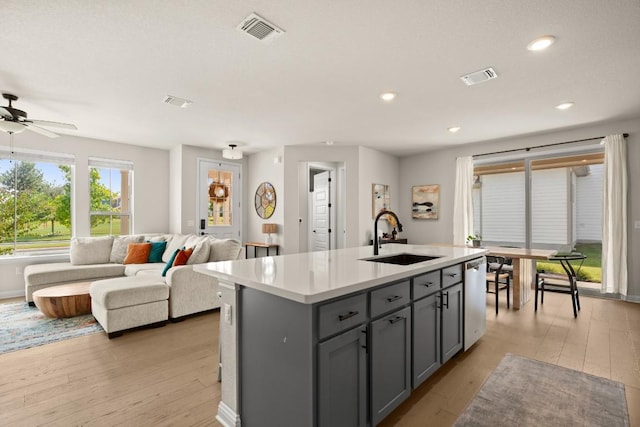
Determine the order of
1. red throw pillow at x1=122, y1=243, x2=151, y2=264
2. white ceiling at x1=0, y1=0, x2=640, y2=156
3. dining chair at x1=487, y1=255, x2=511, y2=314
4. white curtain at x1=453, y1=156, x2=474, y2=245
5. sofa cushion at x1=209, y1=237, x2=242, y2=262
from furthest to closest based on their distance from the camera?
white curtain at x1=453, y1=156, x2=474, y2=245 < red throw pillow at x1=122, y1=243, x2=151, y2=264 < sofa cushion at x1=209, y1=237, x2=242, y2=262 < dining chair at x1=487, y1=255, x2=511, y2=314 < white ceiling at x1=0, y1=0, x2=640, y2=156

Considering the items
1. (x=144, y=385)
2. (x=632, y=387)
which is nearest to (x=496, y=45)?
(x=632, y=387)

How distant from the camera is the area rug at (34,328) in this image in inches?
122

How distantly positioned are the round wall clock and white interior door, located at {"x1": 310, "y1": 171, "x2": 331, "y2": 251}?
3.29ft

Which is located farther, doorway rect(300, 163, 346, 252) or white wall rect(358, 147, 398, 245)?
doorway rect(300, 163, 346, 252)

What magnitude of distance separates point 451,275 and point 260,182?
492 cm

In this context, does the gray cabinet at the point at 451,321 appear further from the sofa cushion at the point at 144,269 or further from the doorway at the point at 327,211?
the doorway at the point at 327,211

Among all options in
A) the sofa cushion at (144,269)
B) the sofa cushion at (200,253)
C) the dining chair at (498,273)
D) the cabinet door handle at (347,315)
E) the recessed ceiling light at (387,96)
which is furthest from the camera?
the sofa cushion at (144,269)

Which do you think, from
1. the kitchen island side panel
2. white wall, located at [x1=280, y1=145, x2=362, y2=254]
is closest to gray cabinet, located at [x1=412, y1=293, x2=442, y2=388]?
the kitchen island side panel

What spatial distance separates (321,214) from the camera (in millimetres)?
6801

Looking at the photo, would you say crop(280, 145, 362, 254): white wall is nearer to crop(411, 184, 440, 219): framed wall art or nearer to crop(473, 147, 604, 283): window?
crop(411, 184, 440, 219): framed wall art

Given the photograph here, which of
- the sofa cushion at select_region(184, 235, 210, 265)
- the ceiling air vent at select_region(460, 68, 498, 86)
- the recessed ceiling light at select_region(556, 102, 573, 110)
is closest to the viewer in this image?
the ceiling air vent at select_region(460, 68, 498, 86)

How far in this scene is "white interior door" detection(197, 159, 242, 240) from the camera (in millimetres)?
6309

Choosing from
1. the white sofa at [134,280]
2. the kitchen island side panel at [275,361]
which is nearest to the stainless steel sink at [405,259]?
the kitchen island side panel at [275,361]

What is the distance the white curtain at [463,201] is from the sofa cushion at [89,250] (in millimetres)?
6201
